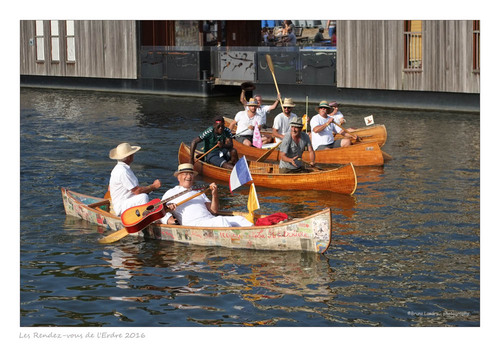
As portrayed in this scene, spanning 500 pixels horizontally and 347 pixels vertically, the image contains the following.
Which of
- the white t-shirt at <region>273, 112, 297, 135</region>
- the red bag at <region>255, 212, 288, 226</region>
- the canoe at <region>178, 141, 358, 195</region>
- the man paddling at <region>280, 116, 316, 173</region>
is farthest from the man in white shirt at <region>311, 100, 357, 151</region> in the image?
the red bag at <region>255, 212, 288, 226</region>

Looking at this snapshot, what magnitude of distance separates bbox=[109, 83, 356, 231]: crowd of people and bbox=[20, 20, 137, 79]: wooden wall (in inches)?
675

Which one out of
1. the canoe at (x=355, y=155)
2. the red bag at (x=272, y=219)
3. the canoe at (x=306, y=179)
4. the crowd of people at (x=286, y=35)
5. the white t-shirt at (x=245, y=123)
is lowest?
the red bag at (x=272, y=219)

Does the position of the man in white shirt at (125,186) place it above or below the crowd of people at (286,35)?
below

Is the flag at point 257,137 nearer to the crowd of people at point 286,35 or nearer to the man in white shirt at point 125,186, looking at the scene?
the man in white shirt at point 125,186

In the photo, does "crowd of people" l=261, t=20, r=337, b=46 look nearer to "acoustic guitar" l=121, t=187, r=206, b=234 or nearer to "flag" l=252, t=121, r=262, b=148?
"flag" l=252, t=121, r=262, b=148

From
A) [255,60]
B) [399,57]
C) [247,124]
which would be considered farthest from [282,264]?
[255,60]

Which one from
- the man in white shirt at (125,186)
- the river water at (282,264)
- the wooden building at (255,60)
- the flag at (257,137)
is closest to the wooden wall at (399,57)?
the wooden building at (255,60)

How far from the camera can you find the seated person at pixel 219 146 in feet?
61.6

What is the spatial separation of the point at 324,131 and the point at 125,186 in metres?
8.06

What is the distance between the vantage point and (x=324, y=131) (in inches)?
814

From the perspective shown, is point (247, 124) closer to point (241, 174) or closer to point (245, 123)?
point (245, 123)
